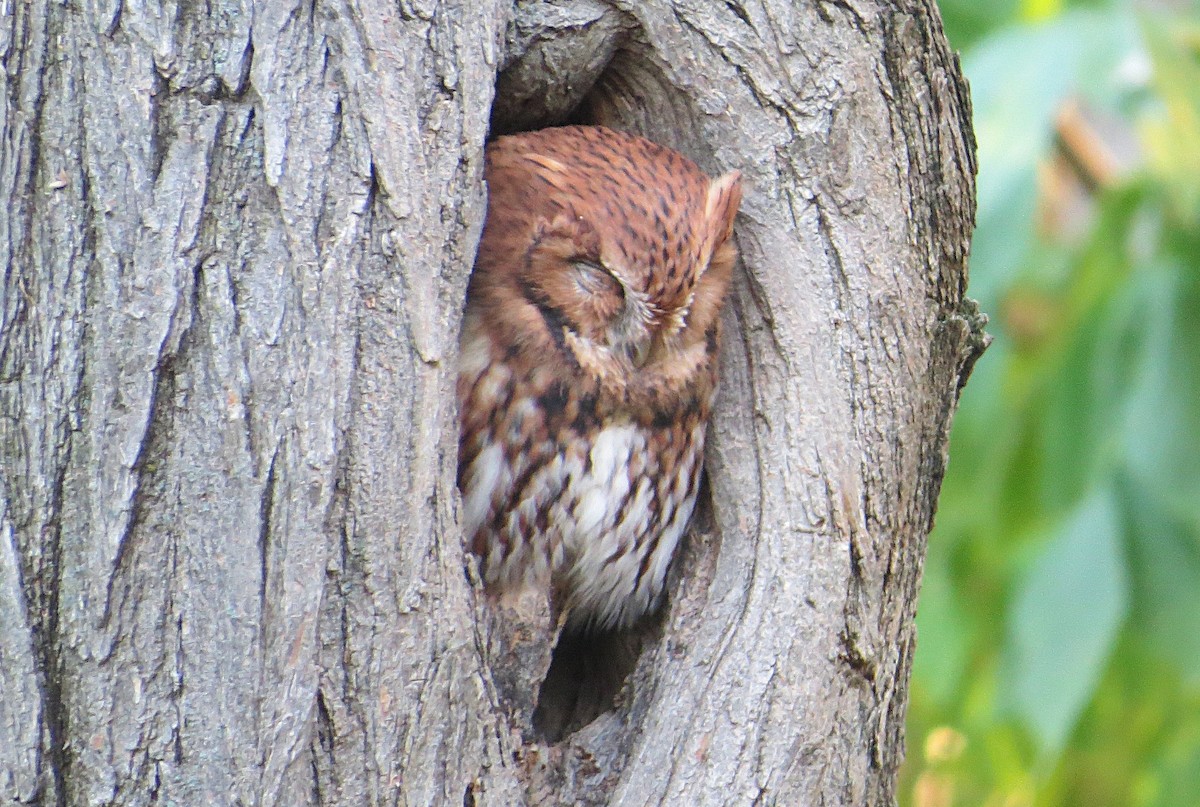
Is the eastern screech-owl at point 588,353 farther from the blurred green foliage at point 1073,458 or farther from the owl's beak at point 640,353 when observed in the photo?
the blurred green foliage at point 1073,458

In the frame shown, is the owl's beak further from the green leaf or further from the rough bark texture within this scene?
the green leaf

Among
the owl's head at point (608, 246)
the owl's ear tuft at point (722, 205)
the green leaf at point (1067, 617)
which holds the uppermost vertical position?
the owl's ear tuft at point (722, 205)

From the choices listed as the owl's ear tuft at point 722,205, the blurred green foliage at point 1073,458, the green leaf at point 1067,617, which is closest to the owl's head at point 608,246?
the owl's ear tuft at point 722,205

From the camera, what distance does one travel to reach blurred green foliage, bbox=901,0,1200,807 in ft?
7.98

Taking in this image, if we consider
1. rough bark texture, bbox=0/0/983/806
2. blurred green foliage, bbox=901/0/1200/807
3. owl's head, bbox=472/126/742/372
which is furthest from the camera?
blurred green foliage, bbox=901/0/1200/807

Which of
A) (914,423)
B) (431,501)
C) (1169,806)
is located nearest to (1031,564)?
(1169,806)

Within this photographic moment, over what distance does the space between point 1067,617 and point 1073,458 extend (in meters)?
0.42

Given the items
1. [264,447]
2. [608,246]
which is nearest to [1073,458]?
[608,246]

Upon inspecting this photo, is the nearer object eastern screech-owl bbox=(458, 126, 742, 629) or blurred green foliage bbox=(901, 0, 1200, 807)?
eastern screech-owl bbox=(458, 126, 742, 629)

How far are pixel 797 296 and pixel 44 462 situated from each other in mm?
924

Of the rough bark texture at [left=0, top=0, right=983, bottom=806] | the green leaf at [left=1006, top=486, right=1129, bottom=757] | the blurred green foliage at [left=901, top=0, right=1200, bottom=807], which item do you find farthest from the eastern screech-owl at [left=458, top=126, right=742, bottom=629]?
the green leaf at [left=1006, top=486, right=1129, bottom=757]

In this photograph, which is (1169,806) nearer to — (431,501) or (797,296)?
(797,296)

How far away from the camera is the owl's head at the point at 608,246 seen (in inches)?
65.0

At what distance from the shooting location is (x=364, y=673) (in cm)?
137
